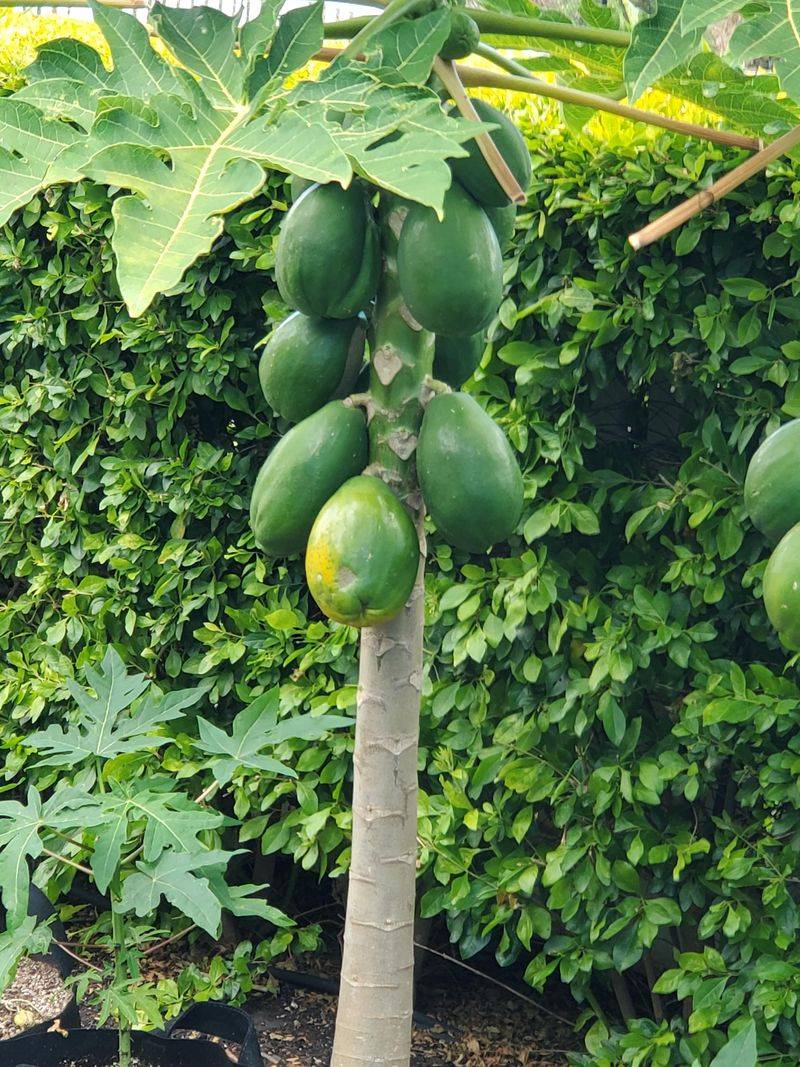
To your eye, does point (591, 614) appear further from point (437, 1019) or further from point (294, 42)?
point (294, 42)

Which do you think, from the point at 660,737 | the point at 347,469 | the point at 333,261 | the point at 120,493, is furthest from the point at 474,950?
the point at 333,261

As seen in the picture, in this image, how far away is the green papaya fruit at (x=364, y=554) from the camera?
1124mm

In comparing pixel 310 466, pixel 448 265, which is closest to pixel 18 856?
pixel 310 466

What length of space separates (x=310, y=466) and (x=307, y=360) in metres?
0.13

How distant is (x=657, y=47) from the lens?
2.70 ft

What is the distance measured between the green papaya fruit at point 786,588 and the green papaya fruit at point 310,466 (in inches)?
19.0

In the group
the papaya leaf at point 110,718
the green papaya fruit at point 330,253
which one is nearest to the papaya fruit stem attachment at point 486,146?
the green papaya fruit at point 330,253

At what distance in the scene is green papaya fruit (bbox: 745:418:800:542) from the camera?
89cm

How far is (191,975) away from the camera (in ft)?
8.50

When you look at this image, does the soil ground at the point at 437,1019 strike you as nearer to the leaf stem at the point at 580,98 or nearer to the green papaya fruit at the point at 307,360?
the green papaya fruit at the point at 307,360

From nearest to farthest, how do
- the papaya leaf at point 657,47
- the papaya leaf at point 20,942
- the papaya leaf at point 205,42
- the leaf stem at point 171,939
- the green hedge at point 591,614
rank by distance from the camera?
the papaya leaf at point 657,47 < the papaya leaf at point 205,42 < the papaya leaf at point 20,942 < the green hedge at point 591,614 < the leaf stem at point 171,939

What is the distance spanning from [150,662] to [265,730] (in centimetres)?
157

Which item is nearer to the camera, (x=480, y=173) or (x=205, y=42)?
(x=205, y=42)

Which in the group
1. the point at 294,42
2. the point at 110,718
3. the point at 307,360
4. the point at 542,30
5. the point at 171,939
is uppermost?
the point at 294,42
